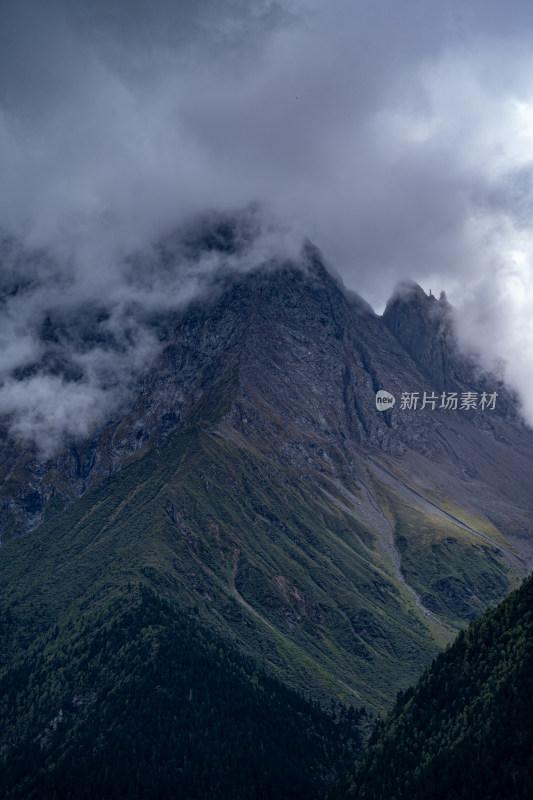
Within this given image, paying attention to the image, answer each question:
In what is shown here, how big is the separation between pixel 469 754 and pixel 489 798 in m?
15.2

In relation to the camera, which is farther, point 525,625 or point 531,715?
point 525,625

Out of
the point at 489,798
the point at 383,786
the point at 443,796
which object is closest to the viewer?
the point at 489,798

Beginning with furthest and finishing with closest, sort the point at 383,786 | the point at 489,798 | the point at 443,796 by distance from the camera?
the point at 383,786 → the point at 443,796 → the point at 489,798

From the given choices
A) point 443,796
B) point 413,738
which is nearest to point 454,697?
point 413,738

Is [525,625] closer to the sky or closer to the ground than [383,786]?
closer to the sky

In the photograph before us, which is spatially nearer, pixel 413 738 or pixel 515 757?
pixel 515 757

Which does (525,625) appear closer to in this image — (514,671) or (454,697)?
(514,671)

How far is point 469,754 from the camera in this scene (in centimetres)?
17375

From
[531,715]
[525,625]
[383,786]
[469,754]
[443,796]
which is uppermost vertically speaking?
[525,625]

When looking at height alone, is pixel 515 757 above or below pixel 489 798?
above

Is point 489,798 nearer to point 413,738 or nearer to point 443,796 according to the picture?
point 443,796

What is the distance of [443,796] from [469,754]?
13028 mm

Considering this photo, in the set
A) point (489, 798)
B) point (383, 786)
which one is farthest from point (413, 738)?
point (489, 798)

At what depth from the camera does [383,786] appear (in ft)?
620
